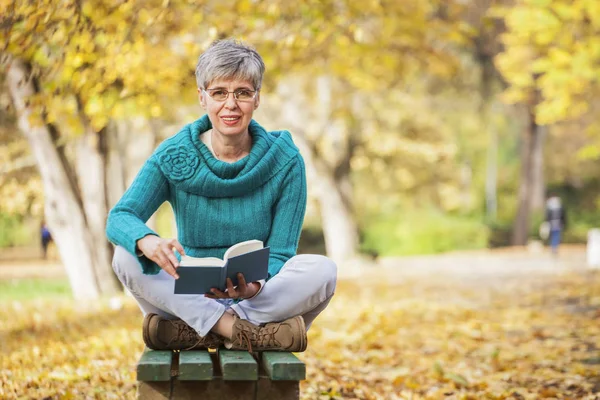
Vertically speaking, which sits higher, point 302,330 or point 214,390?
point 302,330

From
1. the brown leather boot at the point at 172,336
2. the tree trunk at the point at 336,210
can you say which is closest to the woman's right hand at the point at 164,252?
the brown leather boot at the point at 172,336

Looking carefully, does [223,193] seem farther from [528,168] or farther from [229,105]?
[528,168]

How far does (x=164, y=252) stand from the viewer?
3102 mm

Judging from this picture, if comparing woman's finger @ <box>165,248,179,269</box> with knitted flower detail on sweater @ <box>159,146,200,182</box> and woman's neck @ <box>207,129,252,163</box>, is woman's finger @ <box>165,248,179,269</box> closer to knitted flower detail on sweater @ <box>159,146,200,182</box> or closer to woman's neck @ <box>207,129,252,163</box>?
knitted flower detail on sweater @ <box>159,146,200,182</box>

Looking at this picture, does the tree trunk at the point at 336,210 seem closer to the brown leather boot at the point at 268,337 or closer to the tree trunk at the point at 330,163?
the tree trunk at the point at 330,163

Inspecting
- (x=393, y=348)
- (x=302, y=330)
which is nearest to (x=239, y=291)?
(x=302, y=330)

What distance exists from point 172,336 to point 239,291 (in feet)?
1.26

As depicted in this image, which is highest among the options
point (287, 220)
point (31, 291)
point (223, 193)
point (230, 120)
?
point (230, 120)

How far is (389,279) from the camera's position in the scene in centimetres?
1648

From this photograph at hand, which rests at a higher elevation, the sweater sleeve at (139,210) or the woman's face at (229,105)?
the woman's face at (229,105)

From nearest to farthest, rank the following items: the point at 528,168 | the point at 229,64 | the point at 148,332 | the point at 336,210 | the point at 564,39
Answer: the point at 148,332, the point at 229,64, the point at 564,39, the point at 336,210, the point at 528,168

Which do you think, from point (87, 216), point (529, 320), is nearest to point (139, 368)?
point (529, 320)

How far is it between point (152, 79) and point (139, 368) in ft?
19.6

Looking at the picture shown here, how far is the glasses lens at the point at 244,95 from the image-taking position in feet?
11.7
